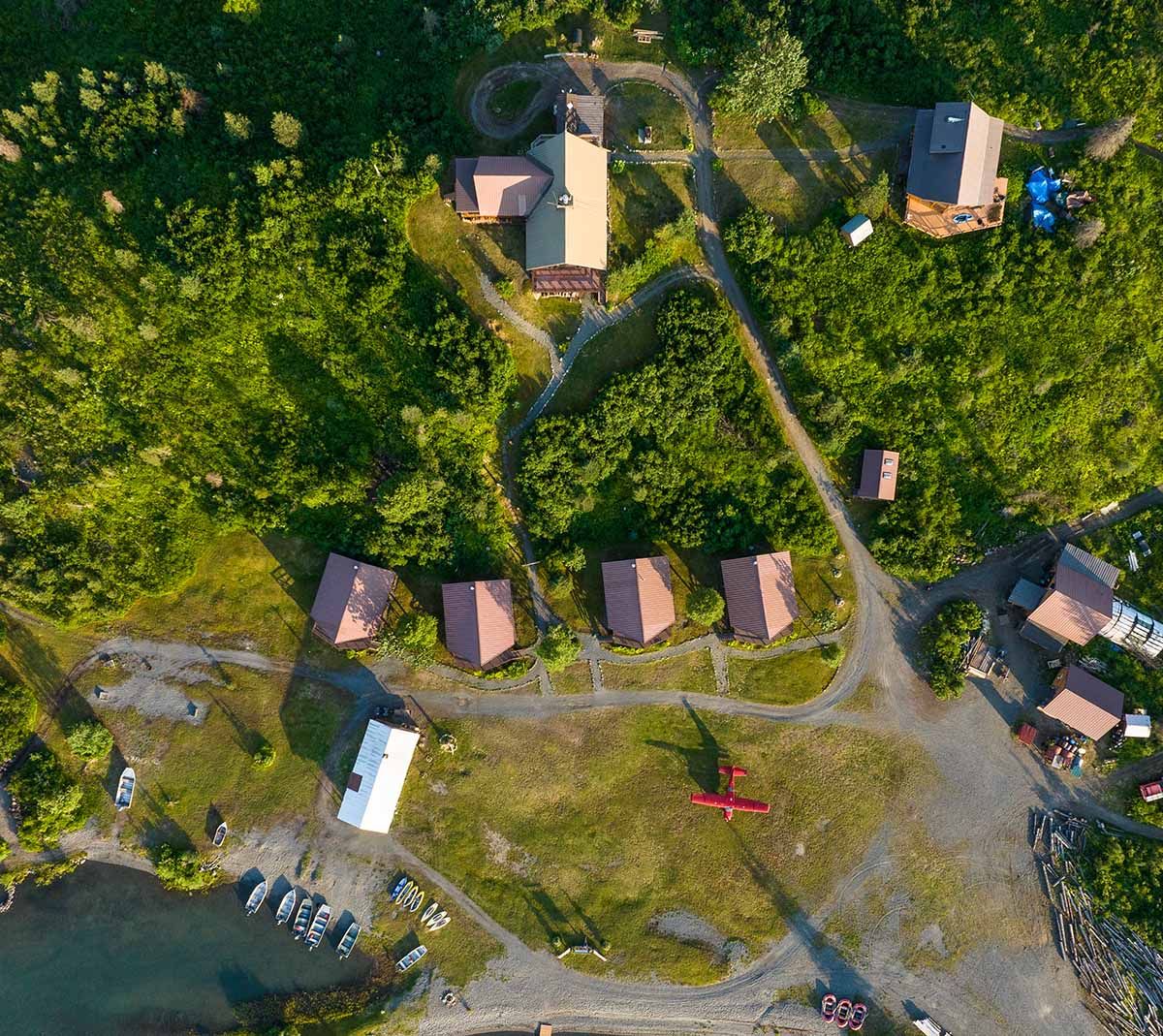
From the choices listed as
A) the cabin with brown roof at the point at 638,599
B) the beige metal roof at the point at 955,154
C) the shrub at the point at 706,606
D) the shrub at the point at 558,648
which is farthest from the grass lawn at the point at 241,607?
the beige metal roof at the point at 955,154

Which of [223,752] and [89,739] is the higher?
[89,739]

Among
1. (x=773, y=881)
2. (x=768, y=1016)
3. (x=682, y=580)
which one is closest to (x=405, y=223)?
(x=682, y=580)

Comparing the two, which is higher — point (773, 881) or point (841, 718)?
point (841, 718)

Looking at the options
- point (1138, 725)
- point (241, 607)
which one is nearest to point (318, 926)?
point (241, 607)

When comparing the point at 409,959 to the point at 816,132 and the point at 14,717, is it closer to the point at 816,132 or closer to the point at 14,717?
the point at 14,717

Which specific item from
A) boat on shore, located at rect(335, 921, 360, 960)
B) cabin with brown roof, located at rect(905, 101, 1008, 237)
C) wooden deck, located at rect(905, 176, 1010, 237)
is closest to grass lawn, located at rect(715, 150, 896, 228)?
cabin with brown roof, located at rect(905, 101, 1008, 237)

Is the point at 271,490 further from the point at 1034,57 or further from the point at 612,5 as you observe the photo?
the point at 1034,57

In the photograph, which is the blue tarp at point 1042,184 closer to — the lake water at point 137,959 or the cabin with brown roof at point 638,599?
the cabin with brown roof at point 638,599
